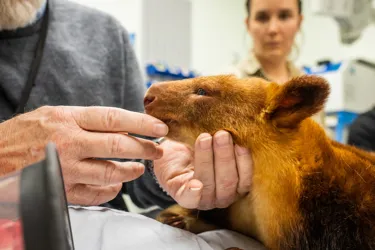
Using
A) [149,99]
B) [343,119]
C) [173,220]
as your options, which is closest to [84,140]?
[149,99]

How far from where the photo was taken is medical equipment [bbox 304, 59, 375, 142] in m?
3.07

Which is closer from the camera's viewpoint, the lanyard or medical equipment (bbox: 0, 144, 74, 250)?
medical equipment (bbox: 0, 144, 74, 250)

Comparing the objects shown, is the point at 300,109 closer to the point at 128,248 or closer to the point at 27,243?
the point at 128,248

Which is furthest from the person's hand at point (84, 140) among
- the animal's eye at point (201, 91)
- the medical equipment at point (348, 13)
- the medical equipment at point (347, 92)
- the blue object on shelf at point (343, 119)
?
the medical equipment at point (348, 13)

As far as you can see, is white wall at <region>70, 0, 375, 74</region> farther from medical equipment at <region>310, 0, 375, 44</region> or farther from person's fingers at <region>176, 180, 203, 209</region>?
person's fingers at <region>176, 180, 203, 209</region>

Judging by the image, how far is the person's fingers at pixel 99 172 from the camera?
0.64 meters

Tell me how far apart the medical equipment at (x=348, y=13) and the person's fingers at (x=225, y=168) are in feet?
8.72

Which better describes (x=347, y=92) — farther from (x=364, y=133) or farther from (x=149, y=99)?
(x=149, y=99)

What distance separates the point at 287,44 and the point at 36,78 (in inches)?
51.5

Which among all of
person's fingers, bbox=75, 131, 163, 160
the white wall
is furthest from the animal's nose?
the white wall

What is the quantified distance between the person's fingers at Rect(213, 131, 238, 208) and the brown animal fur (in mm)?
29

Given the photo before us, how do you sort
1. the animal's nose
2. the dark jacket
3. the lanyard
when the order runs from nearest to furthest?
the animal's nose
the lanyard
the dark jacket

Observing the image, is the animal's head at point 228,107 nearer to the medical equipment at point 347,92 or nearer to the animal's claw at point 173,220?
the animal's claw at point 173,220

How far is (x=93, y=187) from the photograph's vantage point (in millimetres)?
721
